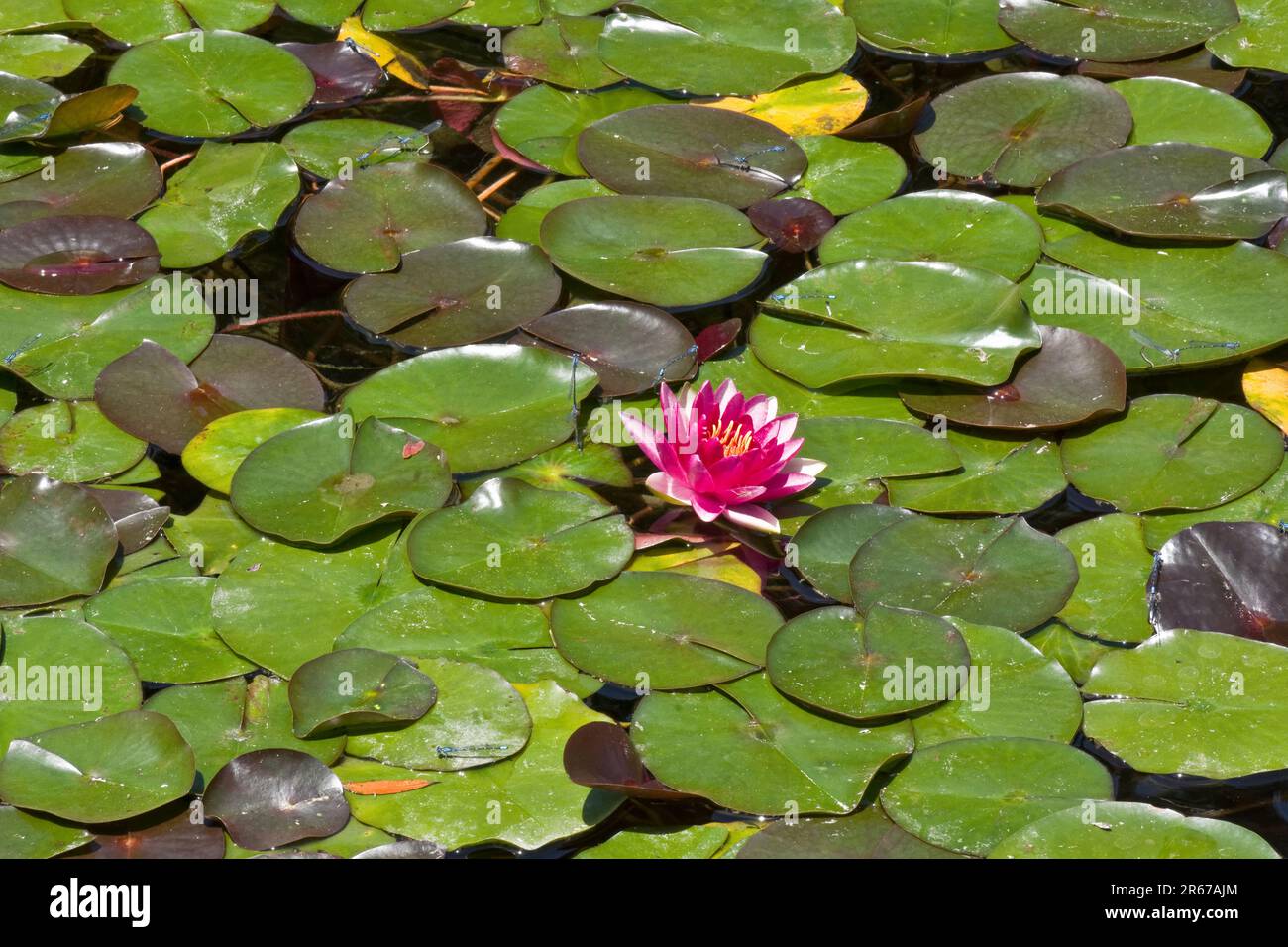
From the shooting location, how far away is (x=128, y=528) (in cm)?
310

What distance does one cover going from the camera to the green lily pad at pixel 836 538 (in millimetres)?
2957

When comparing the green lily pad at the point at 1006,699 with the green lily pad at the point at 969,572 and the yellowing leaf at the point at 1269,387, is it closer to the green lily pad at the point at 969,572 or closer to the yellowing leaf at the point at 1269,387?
the green lily pad at the point at 969,572

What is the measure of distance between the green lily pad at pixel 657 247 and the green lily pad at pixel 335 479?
87 centimetres

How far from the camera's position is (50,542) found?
9.89 feet

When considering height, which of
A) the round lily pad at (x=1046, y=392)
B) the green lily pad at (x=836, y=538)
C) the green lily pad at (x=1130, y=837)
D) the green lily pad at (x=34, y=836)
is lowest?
the green lily pad at (x=34, y=836)

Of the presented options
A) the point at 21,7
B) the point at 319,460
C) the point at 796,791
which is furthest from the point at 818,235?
the point at 21,7

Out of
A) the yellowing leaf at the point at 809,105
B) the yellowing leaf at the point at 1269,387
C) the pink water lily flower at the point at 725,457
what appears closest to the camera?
the pink water lily flower at the point at 725,457

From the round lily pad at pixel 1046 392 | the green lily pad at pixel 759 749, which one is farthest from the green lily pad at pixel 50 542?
the round lily pad at pixel 1046 392

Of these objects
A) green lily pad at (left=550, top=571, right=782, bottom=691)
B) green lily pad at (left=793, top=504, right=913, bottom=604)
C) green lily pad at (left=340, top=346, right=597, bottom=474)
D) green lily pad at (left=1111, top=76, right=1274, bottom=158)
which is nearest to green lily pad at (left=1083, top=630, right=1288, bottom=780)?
green lily pad at (left=793, top=504, right=913, bottom=604)

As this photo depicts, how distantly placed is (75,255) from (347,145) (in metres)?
0.97

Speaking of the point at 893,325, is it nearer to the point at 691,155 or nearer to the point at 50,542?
the point at 691,155
